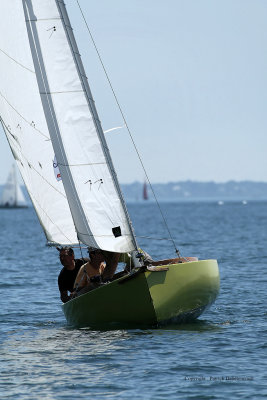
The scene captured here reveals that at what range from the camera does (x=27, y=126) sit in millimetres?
20078

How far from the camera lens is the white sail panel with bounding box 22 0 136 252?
1870cm

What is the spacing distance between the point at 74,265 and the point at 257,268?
1849 centimetres

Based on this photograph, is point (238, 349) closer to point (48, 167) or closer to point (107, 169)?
point (107, 169)

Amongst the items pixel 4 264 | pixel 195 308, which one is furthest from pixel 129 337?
pixel 4 264

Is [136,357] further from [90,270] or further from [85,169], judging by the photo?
[85,169]

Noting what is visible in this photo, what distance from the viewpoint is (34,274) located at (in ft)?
123

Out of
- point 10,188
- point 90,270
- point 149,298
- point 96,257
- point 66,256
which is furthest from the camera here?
point 10,188

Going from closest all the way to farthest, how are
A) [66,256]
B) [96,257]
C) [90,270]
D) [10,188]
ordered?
[96,257] < [90,270] < [66,256] < [10,188]

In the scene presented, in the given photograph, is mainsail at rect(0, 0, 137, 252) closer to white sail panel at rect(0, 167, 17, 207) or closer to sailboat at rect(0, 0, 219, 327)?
sailboat at rect(0, 0, 219, 327)

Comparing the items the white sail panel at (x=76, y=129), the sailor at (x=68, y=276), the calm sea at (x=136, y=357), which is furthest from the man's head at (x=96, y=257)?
the calm sea at (x=136, y=357)

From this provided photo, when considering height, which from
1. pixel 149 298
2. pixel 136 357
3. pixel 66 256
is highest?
pixel 66 256

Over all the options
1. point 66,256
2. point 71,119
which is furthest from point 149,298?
point 71,119

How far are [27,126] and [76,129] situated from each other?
1749 mm

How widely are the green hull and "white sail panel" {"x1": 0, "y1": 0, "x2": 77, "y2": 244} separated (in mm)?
2128
